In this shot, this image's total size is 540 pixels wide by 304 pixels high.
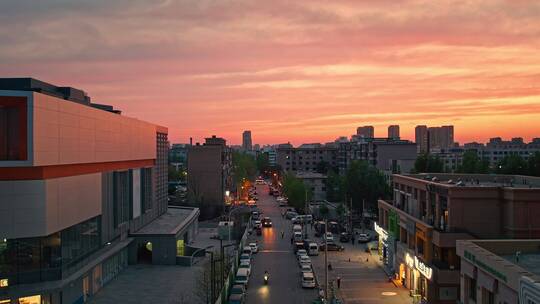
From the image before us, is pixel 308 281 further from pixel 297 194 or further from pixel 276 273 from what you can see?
pixel 297 194

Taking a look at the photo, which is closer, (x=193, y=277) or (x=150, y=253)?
(x=193, y=277)

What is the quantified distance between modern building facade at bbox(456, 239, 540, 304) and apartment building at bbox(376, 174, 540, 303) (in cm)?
749

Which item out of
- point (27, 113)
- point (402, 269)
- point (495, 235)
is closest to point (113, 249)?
point (27, 113)

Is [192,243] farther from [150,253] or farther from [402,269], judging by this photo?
[402,269]

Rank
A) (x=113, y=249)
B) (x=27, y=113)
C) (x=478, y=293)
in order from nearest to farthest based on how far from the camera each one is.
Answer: (x=478, y=293), (x=27, y=113), (x=113, y=249)

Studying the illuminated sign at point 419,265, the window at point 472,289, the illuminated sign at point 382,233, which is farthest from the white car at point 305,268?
the window at point 472,289

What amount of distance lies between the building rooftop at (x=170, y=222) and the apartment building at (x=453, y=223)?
65.8 ft

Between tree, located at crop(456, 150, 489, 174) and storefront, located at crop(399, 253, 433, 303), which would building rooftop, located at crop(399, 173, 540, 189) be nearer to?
storefront, located at crop(399, 253, 433, 303)

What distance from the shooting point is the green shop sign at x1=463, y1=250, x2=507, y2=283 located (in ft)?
62.1

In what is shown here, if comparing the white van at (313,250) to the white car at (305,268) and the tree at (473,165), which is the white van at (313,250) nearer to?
the white car at (305,268)

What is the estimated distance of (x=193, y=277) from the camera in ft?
136

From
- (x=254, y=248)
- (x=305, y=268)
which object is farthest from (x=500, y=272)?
(x=254, y=248)

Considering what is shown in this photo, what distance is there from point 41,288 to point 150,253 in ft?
65.0

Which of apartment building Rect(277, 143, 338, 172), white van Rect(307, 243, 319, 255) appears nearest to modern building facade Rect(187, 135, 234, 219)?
white van Rect(307, 243, 319, 255)
